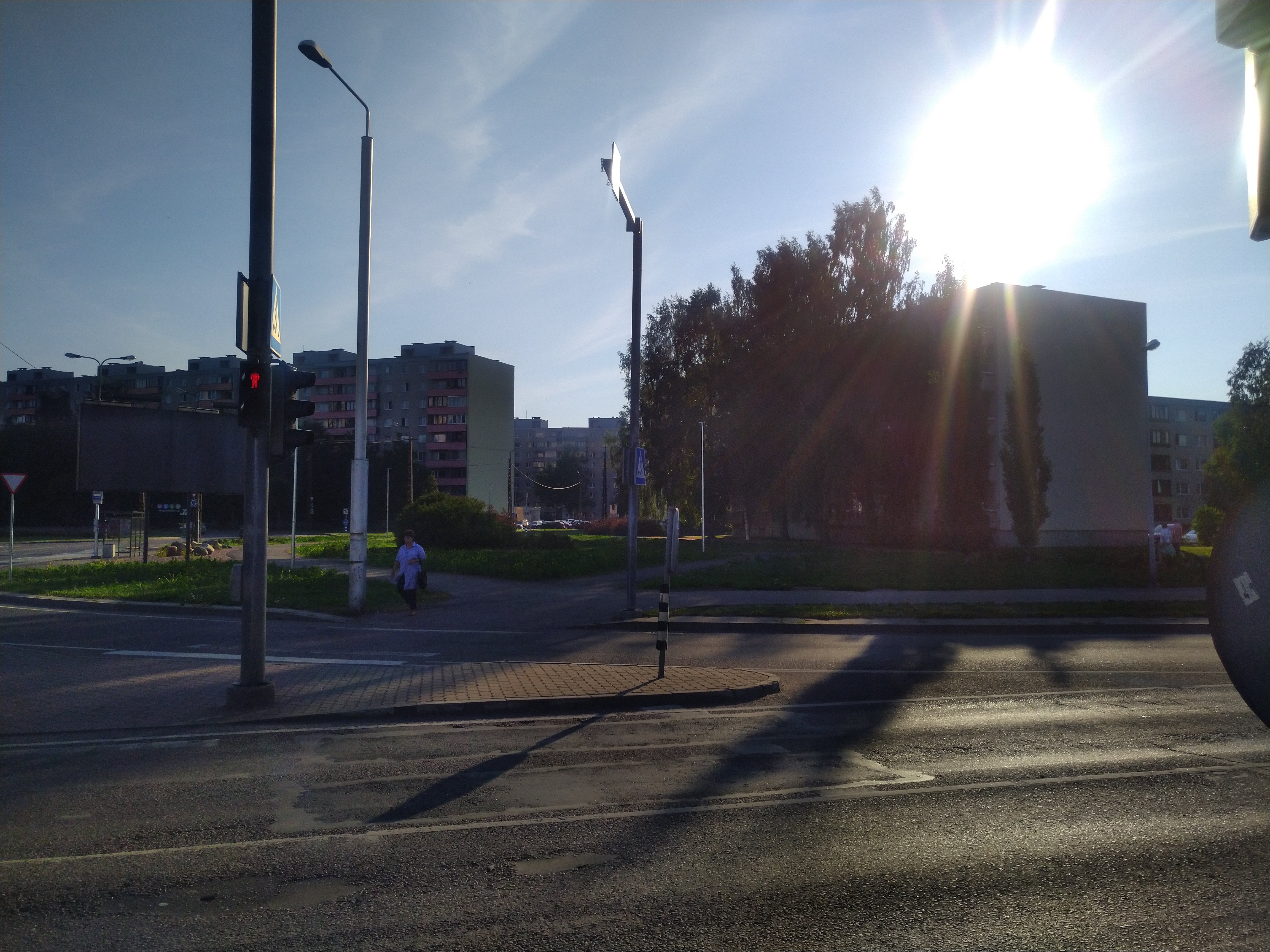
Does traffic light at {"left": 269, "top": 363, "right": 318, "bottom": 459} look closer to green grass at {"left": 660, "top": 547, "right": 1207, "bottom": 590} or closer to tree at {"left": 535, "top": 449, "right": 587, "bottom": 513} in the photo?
green grass at {"left": 660, "top": 547, "right": 1207, "bottom": 590}

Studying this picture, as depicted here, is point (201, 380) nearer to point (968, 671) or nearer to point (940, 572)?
point (940, 572)

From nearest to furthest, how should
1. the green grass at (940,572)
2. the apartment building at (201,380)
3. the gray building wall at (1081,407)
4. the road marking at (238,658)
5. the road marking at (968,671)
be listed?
1. the road marking at (968,671)
2. the road marking at (238,658)
3. the green grass at (940,572)
4. the gray building wall at (1081,407)
5. the apartment building at (201,380)

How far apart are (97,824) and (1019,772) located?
6.20 m

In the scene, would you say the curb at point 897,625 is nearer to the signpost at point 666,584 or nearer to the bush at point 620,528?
the signpost at point 666,584

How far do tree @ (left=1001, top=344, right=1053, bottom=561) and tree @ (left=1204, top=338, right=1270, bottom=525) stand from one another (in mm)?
17846

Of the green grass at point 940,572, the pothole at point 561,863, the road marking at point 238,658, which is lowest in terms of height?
the road marking at point 238,658

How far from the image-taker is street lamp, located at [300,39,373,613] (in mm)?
17906

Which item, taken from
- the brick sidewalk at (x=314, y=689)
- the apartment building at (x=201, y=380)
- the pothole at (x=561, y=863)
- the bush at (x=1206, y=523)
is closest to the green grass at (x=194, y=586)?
the brick sidewalk at (x=314, y=689)

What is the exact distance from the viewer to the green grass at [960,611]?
59.2 ft

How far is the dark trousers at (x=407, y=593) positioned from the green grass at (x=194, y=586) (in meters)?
0.98

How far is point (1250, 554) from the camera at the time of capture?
1627 millimetres

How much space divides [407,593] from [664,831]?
13919 millimetres

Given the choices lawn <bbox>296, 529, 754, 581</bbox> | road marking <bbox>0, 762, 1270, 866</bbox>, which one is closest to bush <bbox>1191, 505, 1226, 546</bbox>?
lawn <bbox>296, 529, 754, 581</bbox>

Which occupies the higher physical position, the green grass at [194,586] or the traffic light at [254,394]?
the traffic light at [254,394]
